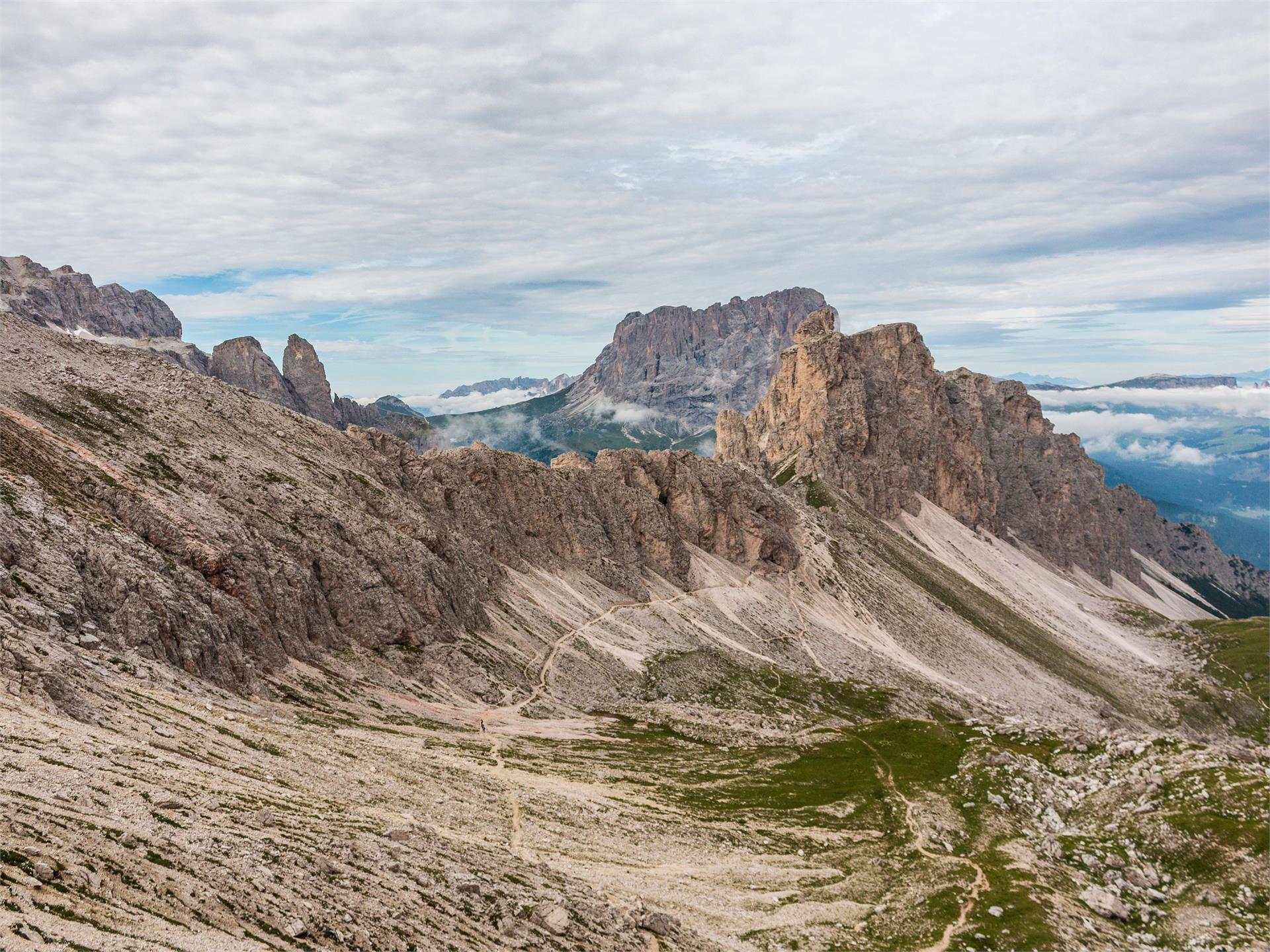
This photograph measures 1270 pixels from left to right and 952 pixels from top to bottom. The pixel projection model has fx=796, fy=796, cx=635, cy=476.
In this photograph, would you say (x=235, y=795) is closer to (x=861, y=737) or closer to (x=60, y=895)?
(x=60, y=895)

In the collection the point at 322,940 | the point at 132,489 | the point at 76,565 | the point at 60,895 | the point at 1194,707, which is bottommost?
the point at 1194,707

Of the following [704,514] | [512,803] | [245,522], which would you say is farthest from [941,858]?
[704,514]

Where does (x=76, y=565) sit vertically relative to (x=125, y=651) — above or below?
above

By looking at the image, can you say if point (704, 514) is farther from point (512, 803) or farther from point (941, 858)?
point (512, 803)

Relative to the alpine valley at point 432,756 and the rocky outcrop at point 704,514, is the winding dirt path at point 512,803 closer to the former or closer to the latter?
the alpine valley at point 432,756

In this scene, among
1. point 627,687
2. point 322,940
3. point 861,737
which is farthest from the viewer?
point 627,687

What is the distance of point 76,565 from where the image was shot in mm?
67875

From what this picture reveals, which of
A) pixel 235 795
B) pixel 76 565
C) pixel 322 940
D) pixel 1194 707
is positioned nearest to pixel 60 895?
pixel 322 940

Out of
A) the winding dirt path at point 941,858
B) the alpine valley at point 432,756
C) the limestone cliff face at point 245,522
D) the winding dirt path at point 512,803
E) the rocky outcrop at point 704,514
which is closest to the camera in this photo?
the alpine valley at point 432,756

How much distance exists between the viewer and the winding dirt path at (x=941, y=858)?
188 feet

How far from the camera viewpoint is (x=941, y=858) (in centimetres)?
7100

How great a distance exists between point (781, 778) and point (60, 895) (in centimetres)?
7537

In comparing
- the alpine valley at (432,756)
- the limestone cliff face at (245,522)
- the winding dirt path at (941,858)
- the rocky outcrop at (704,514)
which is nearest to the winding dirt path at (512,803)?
the alpine valley at (432,756)

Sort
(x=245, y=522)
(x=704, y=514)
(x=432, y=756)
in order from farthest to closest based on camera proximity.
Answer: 1. (x=704, y=514)
2. (x=245, y=522)
3. (x=432, y=756)
